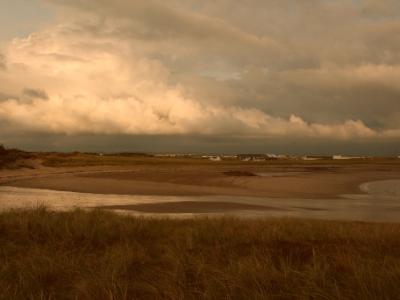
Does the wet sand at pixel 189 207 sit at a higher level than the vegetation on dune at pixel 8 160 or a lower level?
lower

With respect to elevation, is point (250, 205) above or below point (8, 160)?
below

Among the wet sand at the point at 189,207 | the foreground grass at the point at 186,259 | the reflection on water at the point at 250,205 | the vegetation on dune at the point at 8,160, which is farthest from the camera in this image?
the vegetation on dune at the point at 8,160

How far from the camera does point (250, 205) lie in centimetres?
2231

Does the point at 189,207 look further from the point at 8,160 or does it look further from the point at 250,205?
the point at 8,160

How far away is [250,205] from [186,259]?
602 inches

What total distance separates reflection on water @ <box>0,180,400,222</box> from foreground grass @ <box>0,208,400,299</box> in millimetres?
7497

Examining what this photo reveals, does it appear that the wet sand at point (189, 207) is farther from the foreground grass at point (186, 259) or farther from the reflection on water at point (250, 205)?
the foreground grass at point (186, 259)

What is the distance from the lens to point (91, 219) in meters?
10.6

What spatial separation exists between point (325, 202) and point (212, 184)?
12.2 meters

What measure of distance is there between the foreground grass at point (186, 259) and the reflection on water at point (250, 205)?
7497 mm

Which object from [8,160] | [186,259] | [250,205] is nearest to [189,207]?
[250,205]

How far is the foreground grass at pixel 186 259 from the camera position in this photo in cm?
570

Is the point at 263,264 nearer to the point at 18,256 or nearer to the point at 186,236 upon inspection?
the point at 186,236

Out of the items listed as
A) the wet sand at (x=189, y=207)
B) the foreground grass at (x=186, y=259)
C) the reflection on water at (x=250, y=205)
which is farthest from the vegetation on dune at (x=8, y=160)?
the foreground grass at (x=186, y=259)
